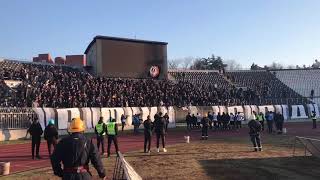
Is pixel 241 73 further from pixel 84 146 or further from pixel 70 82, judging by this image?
pixel 84 146

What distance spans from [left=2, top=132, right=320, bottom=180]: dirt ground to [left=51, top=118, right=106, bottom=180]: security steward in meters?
7.54

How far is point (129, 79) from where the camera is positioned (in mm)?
47375

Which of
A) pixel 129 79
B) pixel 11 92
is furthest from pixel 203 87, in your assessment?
pixel 11 92

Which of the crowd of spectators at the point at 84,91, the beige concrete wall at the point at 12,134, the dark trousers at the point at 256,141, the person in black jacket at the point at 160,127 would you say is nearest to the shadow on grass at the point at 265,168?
the dark trousers at the point at 256,141

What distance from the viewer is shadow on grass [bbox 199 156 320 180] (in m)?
14.8

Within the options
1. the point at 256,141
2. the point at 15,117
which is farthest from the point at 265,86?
the point at 256,141

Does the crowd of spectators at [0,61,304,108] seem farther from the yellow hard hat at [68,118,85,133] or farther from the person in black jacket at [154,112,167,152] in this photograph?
the yellow hard hat at [68,118,85,133]

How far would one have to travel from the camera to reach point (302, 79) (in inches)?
2665

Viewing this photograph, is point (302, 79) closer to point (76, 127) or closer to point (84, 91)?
point (84, 91)

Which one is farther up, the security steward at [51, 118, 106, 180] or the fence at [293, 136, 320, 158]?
the security steward at [51, 118, 106, 180]

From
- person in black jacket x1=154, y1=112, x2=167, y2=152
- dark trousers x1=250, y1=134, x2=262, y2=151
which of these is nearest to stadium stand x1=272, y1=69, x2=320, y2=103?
dark trousers x1=250, y1=134, x2=262, y2=151

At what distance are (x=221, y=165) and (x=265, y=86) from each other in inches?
1853

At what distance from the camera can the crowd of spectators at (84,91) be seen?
121 feet

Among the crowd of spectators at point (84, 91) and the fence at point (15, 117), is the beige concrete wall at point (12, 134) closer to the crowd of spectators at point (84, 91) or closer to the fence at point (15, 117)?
the fence at point (15, 117)
